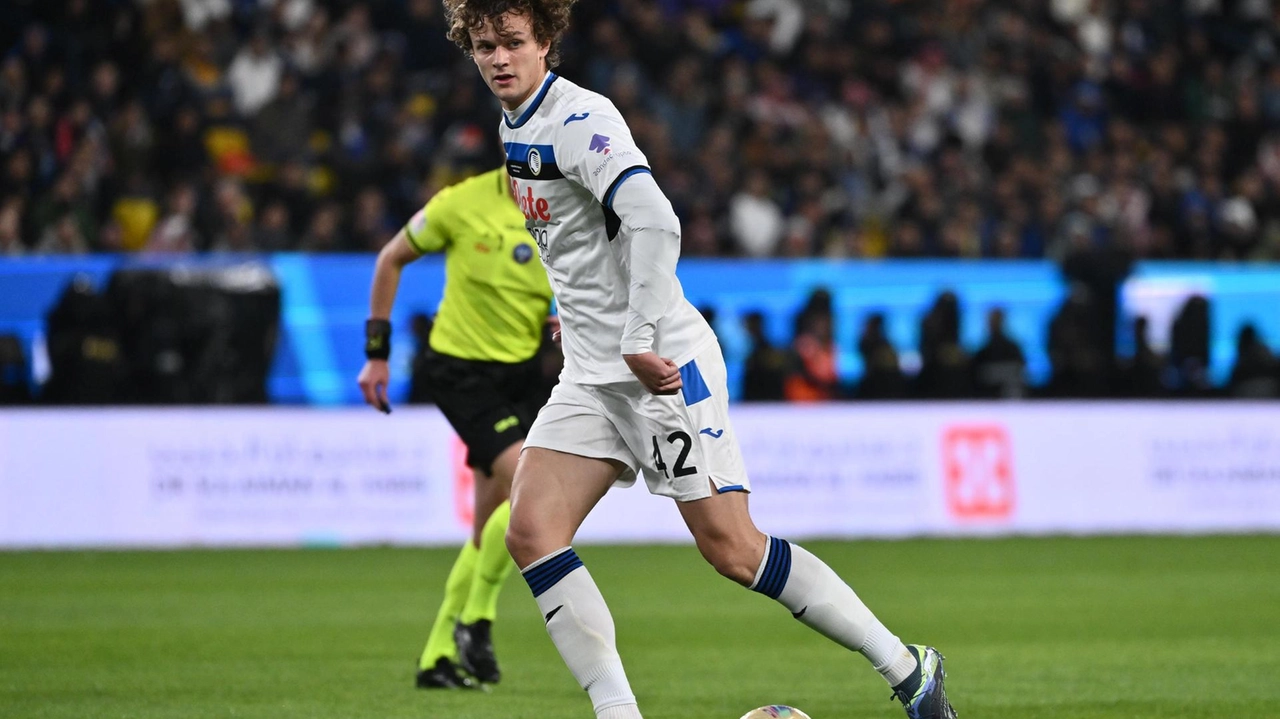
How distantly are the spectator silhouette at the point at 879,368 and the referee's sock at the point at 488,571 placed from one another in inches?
370

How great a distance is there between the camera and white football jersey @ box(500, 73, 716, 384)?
532cm

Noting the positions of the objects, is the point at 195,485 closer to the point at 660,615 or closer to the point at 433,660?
the point at 660,615

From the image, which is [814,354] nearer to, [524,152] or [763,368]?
[763,368]

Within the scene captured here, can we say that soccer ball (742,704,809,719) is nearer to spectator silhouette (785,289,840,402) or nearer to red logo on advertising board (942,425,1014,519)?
red logo on advertising board (942,425,1014,519)

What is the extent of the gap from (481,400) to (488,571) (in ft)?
2.57

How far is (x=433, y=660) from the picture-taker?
770 centimetres

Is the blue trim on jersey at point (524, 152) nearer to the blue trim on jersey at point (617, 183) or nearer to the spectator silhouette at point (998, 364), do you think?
the blue trim on jersey at point (617, 183)

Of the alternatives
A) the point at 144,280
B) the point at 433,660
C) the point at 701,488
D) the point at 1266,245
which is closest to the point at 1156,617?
the point at 433,660

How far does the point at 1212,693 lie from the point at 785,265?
10.0 meters

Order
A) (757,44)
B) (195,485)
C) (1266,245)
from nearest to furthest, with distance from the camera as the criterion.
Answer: (195,485) → (1266,245) → (757,44)

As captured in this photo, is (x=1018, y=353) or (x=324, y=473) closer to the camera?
(x=324, y=473)

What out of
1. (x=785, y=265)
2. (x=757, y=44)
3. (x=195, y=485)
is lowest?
(x=195, y=485)

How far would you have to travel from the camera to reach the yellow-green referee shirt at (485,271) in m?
7.89

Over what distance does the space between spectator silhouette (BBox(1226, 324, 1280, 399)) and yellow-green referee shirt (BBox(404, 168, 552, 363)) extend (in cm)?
1117
